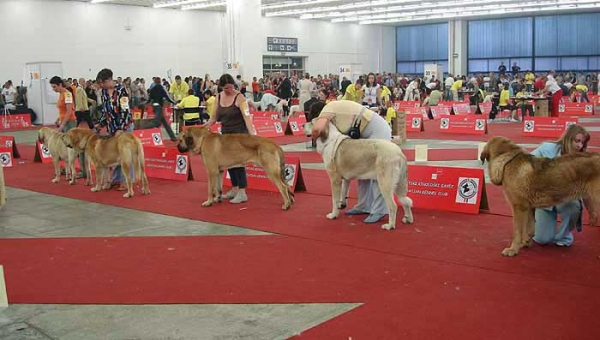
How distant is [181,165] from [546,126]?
1037 centimetres

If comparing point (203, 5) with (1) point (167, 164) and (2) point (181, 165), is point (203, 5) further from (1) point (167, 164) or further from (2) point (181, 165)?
(2) point (181, 165)

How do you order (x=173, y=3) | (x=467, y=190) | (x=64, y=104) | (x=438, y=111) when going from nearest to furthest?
(x=467, y=190) < (x=64, y=104) < (x=438, y=111) < (x=173, y=3)

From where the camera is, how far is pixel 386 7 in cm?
3962

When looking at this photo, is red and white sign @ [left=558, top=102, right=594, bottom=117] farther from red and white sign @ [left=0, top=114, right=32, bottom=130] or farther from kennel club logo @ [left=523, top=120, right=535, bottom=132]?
red and white sign @ [left=0, top=114, right=32, bottom=130]

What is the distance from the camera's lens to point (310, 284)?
4.88 meters

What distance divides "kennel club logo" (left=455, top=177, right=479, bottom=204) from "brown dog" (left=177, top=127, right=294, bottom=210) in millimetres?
2125

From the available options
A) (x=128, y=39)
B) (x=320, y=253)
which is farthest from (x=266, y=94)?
(x=320, y=253)

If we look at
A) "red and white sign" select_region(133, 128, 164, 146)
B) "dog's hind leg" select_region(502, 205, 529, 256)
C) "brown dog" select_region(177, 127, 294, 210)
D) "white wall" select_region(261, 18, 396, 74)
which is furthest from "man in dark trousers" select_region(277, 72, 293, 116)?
"dog's hind leg" select_region(502, 205, 529, 256)

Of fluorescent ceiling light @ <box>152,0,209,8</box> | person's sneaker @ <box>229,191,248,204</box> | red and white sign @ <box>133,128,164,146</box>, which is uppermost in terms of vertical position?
fluorescent ceiling light @ <box>152,0,209,8</box>

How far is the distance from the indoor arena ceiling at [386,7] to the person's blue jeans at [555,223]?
2978 centimetres

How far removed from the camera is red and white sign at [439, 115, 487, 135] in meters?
17.5

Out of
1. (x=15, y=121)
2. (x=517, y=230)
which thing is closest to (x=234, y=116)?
(x=517, y=230)

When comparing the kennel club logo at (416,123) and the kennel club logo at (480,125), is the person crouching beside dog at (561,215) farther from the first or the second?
the kennel club logo at (416,123)

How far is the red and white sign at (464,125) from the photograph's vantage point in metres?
17.5
